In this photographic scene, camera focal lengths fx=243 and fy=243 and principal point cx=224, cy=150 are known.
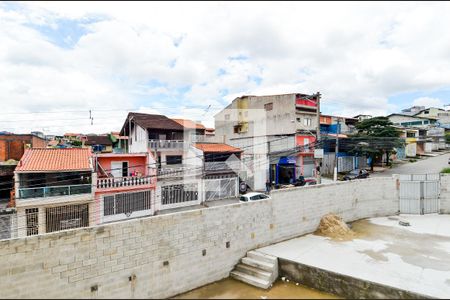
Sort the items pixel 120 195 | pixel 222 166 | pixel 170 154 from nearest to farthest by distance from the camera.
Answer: pixel 120 195 < pixel 222 166 < pixel 170 154

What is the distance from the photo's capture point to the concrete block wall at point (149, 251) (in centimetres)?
507

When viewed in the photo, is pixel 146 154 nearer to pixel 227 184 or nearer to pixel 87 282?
pixel 227 184

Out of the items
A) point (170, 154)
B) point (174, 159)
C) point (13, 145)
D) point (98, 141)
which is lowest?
point (174, 159)

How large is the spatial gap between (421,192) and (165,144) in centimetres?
1736

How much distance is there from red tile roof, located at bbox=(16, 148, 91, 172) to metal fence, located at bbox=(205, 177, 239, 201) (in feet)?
26.8

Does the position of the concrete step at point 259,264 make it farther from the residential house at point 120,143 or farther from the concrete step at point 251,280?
the residential house at point 120,143

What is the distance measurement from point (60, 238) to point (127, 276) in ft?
6.01

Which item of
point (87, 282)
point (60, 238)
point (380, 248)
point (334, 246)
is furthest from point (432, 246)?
point (60, 238)

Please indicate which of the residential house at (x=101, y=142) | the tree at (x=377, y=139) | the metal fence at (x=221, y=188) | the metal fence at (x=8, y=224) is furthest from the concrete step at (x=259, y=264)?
the residential house at (x=101, y=142)

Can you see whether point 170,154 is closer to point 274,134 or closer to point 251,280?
point 274,134

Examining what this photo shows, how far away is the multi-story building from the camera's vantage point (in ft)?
76.3

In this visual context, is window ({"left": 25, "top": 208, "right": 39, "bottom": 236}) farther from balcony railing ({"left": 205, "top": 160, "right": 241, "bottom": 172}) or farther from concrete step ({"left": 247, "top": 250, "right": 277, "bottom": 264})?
concrete step ({"left": 247, "top": 250, "right": 277, "bottom": 264})

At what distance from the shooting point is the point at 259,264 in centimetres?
767

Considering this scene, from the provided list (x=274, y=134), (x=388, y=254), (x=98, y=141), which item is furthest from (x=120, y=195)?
(x=98, y=141)
